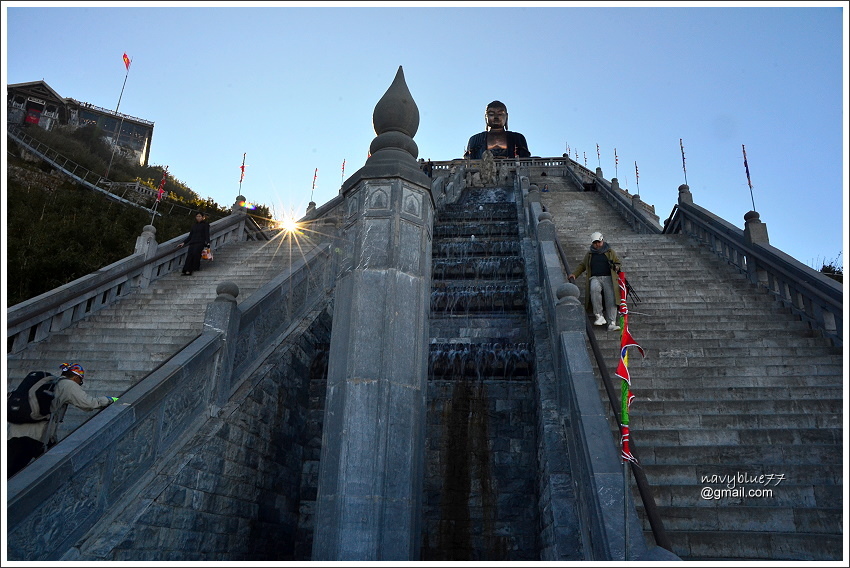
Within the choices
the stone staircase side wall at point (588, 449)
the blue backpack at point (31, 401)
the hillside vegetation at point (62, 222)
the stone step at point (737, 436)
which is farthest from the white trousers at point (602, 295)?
the hillside vegetation at point (62, 222)

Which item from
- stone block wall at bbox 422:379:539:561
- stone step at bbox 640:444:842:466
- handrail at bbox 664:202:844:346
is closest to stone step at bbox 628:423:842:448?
stone step at bbox 640:444:842:466

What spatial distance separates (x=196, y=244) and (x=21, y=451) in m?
9.07

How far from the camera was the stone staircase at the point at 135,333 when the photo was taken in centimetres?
916

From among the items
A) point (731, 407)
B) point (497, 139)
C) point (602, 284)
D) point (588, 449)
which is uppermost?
point (497, 139)

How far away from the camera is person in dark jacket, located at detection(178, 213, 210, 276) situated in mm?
14016

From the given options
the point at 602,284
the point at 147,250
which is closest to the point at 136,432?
the point at 602,284

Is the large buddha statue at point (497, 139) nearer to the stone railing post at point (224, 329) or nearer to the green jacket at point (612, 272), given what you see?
the green jacket at point (612, 272)

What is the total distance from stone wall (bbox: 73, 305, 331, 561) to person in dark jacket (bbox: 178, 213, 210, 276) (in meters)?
5.29

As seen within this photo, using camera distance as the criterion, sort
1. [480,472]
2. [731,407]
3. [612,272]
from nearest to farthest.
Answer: [731,407] < [480,472] < [612,272]

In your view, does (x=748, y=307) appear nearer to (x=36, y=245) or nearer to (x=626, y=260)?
(x=626, y=260)

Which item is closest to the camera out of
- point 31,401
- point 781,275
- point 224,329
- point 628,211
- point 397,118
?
point 31,401

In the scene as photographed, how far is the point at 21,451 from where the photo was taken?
18.8 ft

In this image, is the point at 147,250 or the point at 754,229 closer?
the point at 754,229

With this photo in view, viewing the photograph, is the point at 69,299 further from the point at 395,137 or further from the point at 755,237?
the point at 755,237
